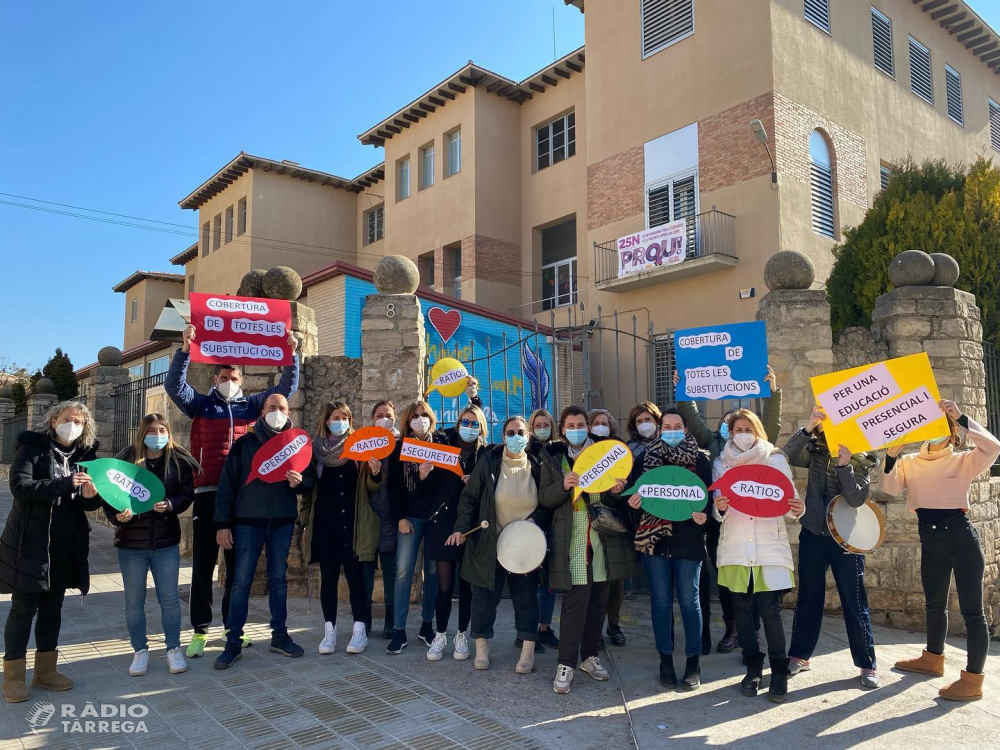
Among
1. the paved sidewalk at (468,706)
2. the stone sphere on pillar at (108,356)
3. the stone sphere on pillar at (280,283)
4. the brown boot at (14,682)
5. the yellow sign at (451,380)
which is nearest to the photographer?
the paved sidewalk at (468,706)

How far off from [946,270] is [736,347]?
111 inches

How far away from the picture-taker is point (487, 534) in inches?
201

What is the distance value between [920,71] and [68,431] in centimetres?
2249

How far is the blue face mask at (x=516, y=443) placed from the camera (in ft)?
16.7

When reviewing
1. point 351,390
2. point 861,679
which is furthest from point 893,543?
point 351,390

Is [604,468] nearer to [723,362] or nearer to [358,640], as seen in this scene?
[723,362]

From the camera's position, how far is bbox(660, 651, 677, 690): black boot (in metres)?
4.72

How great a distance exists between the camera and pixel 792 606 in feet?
22.5

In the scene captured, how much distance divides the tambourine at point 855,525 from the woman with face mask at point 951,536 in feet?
1.35

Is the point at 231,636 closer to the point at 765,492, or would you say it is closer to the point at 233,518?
the point at 233,518

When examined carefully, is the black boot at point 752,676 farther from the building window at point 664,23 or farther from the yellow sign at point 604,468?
the building window at point 664,23

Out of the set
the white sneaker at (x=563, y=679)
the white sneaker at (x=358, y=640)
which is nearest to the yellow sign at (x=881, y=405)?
the white sneaker at (x=563, y=679)

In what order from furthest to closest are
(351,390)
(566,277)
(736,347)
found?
(566,277) → (351,390) → (736,347)

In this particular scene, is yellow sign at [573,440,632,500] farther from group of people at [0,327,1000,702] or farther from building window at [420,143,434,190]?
building window at [420,143,434,190]
